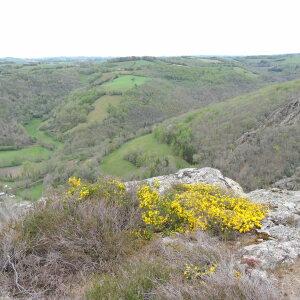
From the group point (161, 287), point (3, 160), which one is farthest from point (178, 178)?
point (3, 160)

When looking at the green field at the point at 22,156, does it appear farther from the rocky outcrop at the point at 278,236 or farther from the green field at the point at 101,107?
the rocky outcrop at the point at 278,236

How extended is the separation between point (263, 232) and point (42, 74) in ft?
466

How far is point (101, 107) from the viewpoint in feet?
350

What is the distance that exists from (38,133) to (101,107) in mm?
18395

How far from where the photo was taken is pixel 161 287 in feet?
15.0

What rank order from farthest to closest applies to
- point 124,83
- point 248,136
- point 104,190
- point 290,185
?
point 124,83 < point 248,136 < point 290,185 < point 104,190

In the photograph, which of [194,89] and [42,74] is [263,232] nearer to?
[194,89]

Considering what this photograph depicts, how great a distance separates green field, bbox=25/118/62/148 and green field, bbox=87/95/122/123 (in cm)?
1163

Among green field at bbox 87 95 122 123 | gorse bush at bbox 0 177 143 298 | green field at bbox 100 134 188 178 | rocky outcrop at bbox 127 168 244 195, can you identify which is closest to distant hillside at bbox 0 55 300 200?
green field at bbox 87 95 122 123

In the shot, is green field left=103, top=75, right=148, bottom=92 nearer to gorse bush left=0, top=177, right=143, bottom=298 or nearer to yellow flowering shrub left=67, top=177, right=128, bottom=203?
yellow flowering shrub left=67, top=177, right=128, bottom=203

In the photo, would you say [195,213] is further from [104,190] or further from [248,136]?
[248,136]

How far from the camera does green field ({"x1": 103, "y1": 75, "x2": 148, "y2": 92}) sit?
375ft

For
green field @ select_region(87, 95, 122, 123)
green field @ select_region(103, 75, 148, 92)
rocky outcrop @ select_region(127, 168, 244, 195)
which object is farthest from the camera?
green field @ select_region(103, 75, 148, 92)

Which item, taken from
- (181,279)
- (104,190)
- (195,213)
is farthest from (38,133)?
(181,279)
